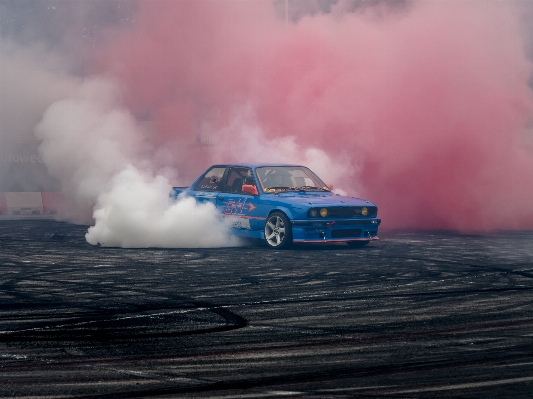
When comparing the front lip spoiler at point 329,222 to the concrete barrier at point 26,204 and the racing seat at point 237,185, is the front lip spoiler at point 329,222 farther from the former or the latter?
the concrete barrier at point 26,204

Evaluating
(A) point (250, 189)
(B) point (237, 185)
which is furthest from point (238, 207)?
(B) point (237, 185)

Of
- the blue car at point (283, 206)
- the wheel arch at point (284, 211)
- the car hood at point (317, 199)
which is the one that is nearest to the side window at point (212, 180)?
the blue car at point (283, 206)

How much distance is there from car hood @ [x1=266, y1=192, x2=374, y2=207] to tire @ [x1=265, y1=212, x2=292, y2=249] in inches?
11.3

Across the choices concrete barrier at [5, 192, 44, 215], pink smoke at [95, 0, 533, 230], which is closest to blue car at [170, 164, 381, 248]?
pink smoke at [95, 0, 533, 230]

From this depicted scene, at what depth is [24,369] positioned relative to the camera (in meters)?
5.83

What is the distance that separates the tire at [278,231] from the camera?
13.4 meters

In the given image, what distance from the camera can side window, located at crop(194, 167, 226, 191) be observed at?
14.9m

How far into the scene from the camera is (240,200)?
14.2 meters

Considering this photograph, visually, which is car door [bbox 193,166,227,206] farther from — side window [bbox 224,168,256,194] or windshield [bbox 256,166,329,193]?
windshield [bbox 256,166,329,193]

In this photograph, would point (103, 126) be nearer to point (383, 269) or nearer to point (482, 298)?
point (383, 269)

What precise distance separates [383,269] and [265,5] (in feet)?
35.1

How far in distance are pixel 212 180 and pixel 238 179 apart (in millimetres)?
572

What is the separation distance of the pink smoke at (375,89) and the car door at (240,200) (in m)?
3.43

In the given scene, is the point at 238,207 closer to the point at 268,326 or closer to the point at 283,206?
the point at 283,206
